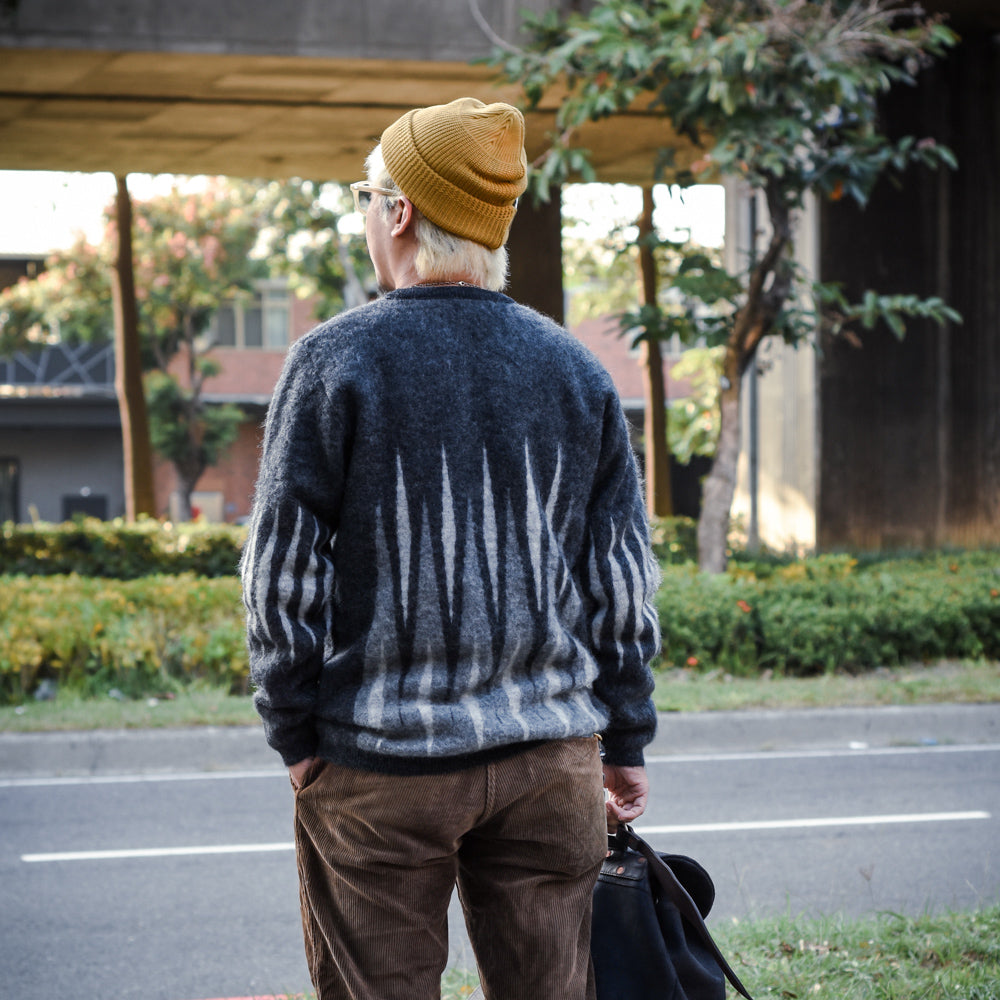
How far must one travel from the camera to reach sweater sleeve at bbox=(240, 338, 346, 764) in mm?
1936

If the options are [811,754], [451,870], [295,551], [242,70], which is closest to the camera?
[295,551]

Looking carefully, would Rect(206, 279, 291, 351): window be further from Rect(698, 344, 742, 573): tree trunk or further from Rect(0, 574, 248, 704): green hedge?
Rect(0, 574, 248, 704): green hedge

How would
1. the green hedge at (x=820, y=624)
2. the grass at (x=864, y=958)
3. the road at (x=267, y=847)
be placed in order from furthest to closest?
the green hedge at (x=820, y=624) < the road at (x=267, y=847) < the grass at (x=864, y=958)

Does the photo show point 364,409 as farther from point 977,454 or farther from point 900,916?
point 977,454

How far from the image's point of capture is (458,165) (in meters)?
2.04

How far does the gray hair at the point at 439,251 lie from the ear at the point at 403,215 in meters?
0.01

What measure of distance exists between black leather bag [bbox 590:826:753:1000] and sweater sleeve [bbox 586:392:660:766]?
0.78 ft

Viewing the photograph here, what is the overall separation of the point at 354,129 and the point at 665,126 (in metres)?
3.87

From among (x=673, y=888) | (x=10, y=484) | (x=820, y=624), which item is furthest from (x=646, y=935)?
(x=10, y=484)

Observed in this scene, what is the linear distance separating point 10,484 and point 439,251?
35880 mm

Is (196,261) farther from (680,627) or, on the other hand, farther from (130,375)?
(680,627)

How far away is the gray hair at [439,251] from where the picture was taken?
207 centimetres

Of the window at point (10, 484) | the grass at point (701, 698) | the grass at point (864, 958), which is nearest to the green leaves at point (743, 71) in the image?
the grass at point (701, 698)

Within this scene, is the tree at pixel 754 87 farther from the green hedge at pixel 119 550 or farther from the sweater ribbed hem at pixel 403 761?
the sweater ribbed hem at pixel 403 761
